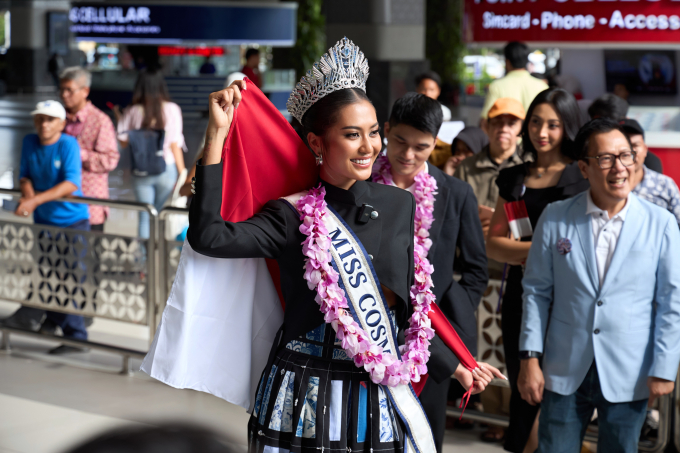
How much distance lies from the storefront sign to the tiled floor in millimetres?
12885

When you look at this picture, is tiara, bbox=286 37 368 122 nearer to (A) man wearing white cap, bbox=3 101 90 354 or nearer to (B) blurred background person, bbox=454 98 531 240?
(B) blurred background person, bbox=454 98 531 240

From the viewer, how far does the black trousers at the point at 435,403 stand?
3.06 meters

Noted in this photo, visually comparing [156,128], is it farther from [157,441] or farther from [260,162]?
[157,441]

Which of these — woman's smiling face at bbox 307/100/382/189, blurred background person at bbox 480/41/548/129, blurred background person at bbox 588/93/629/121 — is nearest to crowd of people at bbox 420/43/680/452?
woman's smiling face at bbox 307/100/382/189

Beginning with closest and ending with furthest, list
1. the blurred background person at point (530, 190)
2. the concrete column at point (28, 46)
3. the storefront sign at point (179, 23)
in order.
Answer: the blurred background person at point (530, 190), the storefront sign at point (179, 23), the concrete column at point (28, 46)

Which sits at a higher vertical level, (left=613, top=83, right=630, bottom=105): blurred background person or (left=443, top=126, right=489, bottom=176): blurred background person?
(left=613, top=83, right=630, bottom=105): blurred background person

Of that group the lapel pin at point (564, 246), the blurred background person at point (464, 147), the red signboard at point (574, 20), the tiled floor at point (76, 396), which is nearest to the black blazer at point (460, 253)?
the lapel pin at point (564, 246)

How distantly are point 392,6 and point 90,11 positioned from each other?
942cm

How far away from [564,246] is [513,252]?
547 millimetres

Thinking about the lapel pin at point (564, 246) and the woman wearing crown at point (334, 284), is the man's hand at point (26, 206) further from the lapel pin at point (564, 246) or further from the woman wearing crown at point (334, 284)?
the lapel pin at point (564, 246)

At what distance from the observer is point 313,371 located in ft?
6.81

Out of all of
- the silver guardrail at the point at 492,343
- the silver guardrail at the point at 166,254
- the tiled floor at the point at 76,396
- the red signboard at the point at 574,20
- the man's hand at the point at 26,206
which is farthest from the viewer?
the red signboard at the point at 574,20

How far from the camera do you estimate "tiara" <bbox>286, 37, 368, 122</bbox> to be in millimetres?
2086

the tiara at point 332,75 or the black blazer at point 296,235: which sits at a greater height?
the tiara at point 332,75
